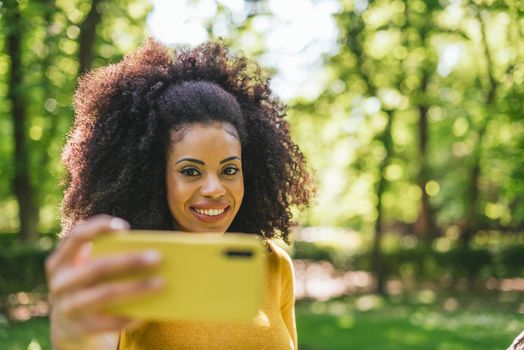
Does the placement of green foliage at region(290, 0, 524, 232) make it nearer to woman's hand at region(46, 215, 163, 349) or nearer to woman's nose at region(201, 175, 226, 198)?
woman's nose at region(201, 175, 226, 198)

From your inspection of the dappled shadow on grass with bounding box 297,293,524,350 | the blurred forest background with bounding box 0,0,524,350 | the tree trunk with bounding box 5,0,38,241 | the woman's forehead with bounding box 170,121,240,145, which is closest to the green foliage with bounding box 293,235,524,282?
the blurred forest background with bounding box 0,0,524,350

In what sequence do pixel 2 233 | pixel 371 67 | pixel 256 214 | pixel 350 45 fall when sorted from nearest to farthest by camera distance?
pixel 256 214 → pixel 350 45 → pixel 371 67 → pixel 2 233

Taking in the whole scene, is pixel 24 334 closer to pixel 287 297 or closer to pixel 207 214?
pixel 287 297

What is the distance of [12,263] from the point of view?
12539mm

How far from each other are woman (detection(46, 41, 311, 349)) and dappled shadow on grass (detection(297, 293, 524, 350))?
7154 millimetres

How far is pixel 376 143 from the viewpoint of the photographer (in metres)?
15.5

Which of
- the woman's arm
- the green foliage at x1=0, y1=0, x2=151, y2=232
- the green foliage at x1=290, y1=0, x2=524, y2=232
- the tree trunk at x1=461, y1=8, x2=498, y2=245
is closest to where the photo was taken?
the woman's arm

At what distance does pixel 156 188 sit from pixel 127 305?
43.6 inches

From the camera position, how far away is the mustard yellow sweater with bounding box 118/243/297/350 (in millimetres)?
1801

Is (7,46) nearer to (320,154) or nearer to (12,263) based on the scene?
(12,263)

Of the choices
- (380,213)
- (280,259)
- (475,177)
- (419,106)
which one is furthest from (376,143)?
(280,259)

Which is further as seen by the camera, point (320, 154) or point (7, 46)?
point (320, 154)

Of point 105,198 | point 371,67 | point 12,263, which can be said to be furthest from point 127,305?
point 371,67

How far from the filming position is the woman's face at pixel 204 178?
1.90 m
